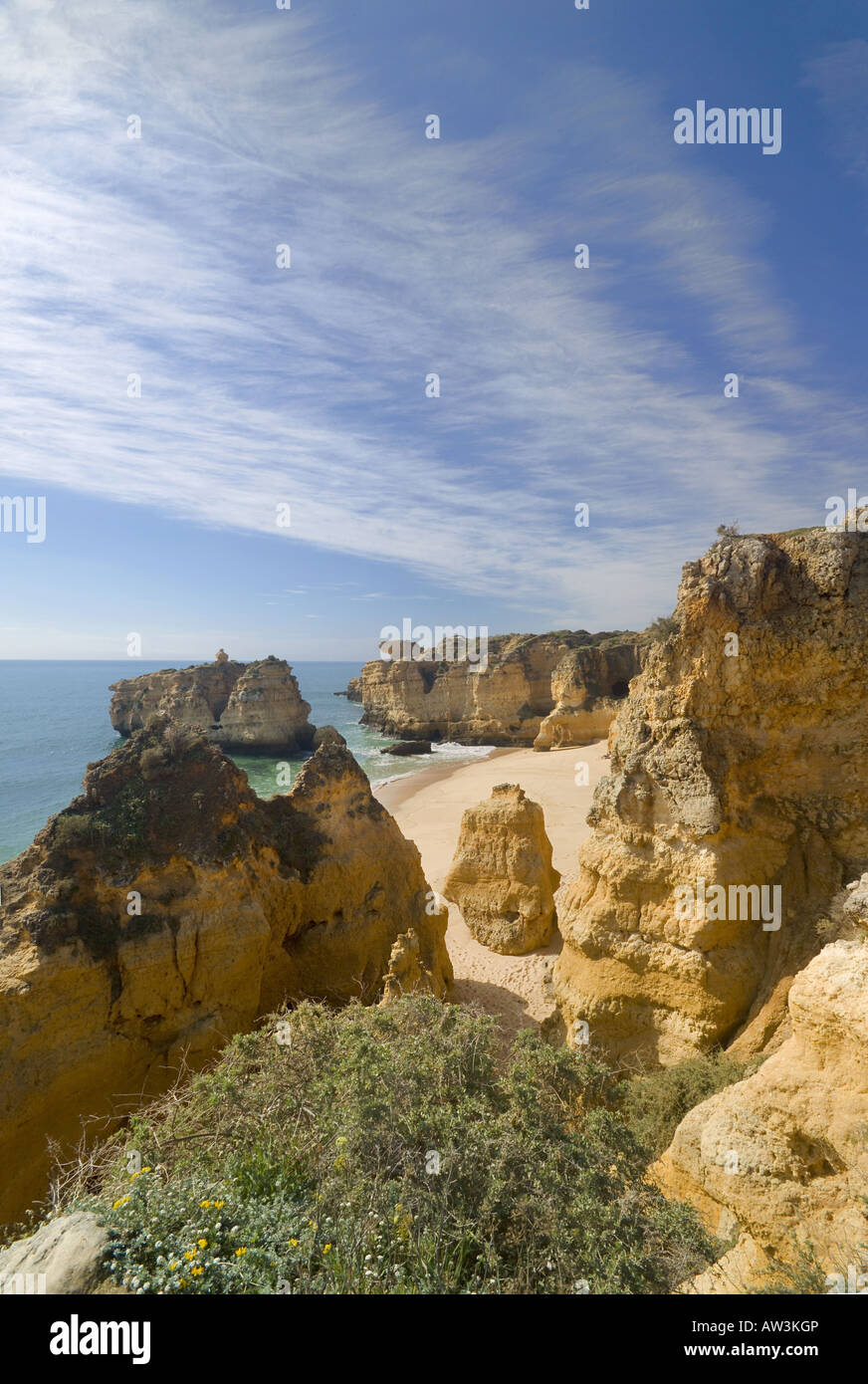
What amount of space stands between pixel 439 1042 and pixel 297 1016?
2.05 metres

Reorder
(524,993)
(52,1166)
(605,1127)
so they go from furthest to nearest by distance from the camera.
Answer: (524,993) → (52,1166) → (605,1127)

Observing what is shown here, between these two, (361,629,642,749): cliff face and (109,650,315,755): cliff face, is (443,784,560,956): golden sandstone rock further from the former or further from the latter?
(109,650,315,755): cliff face

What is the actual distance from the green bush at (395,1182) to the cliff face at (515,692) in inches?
1591

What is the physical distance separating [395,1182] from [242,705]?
53.7m

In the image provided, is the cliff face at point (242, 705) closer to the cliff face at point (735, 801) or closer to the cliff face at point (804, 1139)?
the cliff face at point (735, 801)

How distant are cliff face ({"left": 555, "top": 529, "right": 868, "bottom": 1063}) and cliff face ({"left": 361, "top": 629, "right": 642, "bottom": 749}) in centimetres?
3665

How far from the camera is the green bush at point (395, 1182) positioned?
163 inches

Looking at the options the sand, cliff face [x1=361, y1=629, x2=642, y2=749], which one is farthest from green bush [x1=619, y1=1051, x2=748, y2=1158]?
cliff face [x1=361, y1=629, x2=642, y2=749]

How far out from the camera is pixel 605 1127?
5.76m

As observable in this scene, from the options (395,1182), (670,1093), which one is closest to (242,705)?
(670,1093)
